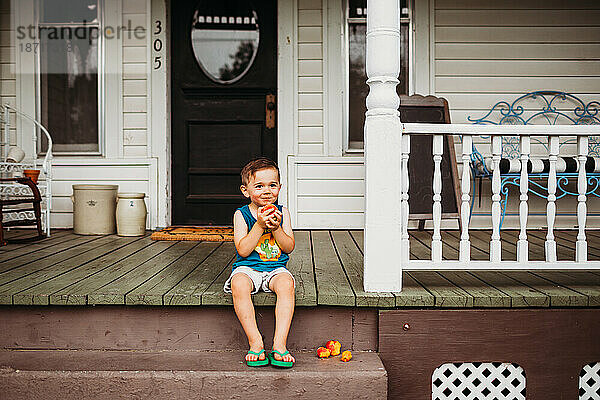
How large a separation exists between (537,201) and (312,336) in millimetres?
3025

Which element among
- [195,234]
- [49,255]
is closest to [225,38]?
[195,234]

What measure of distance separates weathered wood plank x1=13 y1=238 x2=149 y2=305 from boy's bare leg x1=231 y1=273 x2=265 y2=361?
792 millimetres

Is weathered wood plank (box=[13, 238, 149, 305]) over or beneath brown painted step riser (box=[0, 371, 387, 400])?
over

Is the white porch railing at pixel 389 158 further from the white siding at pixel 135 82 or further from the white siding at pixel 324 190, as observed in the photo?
the white siding at pixel 135 82

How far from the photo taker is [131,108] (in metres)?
4.69

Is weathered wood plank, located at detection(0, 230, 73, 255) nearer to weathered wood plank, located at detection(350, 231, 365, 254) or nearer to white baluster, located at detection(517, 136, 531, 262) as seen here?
weathered wood plank, located at detection(350, 231, 365, 254)

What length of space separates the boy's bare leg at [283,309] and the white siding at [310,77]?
2488mm

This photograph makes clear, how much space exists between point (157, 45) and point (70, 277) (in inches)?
99.7

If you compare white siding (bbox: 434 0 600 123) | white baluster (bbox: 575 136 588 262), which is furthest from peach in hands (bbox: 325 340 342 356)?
white siding (bbox: 434 0 600 123)

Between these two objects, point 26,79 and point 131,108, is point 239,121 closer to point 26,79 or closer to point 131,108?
point 131,108

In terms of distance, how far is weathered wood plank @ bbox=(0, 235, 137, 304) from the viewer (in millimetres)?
2393

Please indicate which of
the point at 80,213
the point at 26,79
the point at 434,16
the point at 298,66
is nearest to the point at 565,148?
the point at 434,16

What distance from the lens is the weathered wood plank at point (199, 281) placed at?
2.37 m

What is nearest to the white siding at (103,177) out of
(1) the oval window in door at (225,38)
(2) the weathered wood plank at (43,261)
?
(2) the weathered wood plank at (43,261)
